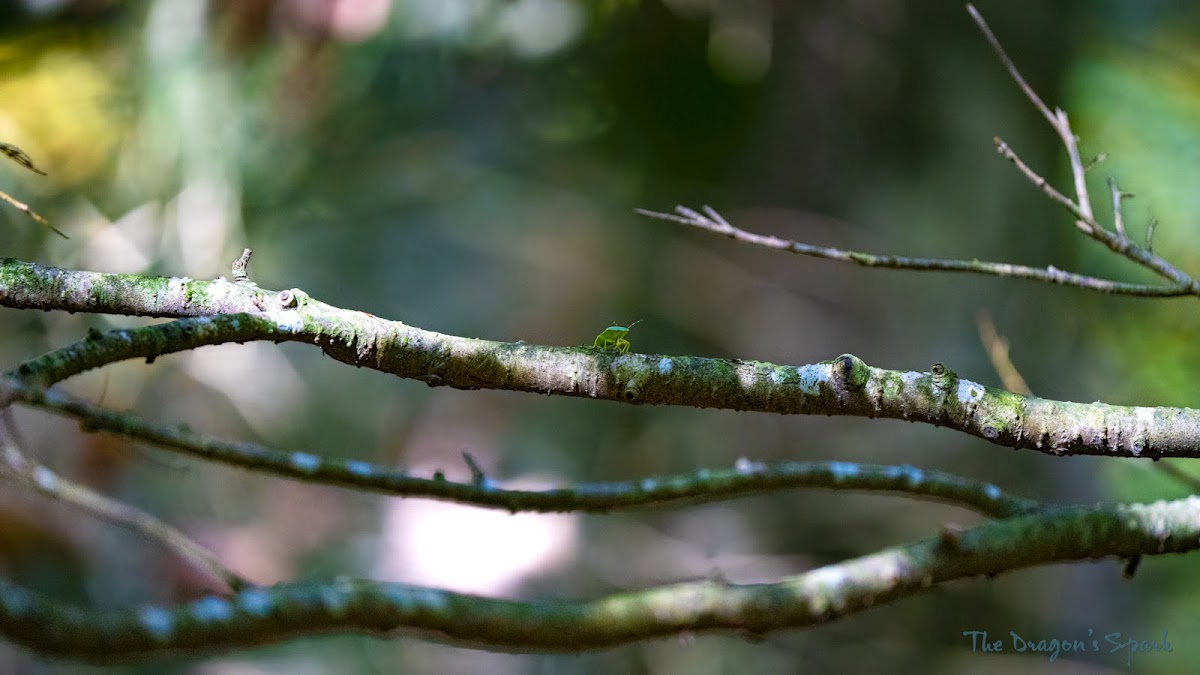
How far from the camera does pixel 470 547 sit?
4.72m

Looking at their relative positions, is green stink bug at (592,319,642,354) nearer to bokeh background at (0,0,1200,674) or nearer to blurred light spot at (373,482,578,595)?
bokeh background at (0,0,1200,674)

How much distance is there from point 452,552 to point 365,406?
3.40ft

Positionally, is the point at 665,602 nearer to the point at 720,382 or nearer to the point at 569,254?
→ the point at 720,382

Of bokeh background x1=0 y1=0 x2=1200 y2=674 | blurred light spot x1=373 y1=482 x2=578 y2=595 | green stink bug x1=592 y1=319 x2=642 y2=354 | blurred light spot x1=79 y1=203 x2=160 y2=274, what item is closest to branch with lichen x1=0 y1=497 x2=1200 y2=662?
green stink bug x1=592 y1=319 x2=642 y2=354

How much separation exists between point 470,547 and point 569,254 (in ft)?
5.29

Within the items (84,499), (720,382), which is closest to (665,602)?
(720,382)

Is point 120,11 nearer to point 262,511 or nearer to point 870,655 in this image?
point 262,511

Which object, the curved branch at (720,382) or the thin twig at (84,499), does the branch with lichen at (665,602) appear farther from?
the curved branch at (720,382)

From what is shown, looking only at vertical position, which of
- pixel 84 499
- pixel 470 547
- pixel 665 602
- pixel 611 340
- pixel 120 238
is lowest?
pixel 665 602

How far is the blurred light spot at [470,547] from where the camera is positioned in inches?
183

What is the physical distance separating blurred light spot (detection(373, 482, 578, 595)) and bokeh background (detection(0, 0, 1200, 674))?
15 mm

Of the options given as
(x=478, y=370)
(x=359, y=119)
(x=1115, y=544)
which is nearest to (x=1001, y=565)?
(x=1115, y=544)

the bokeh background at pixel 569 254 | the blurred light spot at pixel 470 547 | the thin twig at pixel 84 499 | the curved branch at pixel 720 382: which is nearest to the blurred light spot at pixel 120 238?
the bokeh background at pixel 569 254

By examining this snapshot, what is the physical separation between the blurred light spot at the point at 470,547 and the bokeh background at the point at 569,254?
1cm
